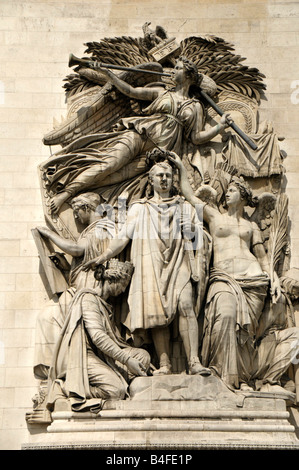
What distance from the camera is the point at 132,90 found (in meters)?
11.1

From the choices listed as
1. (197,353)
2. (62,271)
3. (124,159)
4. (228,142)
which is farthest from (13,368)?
(228,142)

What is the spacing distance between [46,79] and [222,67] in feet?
7.35

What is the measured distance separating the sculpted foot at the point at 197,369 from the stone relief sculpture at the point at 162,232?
0.05ft

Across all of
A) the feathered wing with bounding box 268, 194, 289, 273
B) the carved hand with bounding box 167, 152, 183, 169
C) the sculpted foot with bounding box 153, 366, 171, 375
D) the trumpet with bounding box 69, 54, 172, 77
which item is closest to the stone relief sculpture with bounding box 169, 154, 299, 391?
the feathered wing with bounding box 268, 194, 289, 273

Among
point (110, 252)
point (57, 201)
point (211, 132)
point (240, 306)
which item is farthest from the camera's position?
point (211, 132)

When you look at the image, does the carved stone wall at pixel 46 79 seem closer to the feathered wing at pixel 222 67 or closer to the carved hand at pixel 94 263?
the feathered wing at pixel 222 67

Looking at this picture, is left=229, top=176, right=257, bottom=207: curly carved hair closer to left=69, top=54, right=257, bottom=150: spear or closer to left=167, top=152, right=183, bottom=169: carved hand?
left=69, top=54, right=257, bottom=150: spear

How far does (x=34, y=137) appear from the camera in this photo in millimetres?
11398

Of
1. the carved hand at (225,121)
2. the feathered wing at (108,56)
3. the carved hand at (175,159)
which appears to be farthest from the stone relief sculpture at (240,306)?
the feathered wing at (108,56)

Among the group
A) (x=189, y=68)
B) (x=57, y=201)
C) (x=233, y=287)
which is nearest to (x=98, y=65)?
(x=189, y=68)

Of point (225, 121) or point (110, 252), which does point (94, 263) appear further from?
point (225, 121)

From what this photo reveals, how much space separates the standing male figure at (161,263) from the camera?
9914 mm

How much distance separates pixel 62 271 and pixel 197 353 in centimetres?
190
